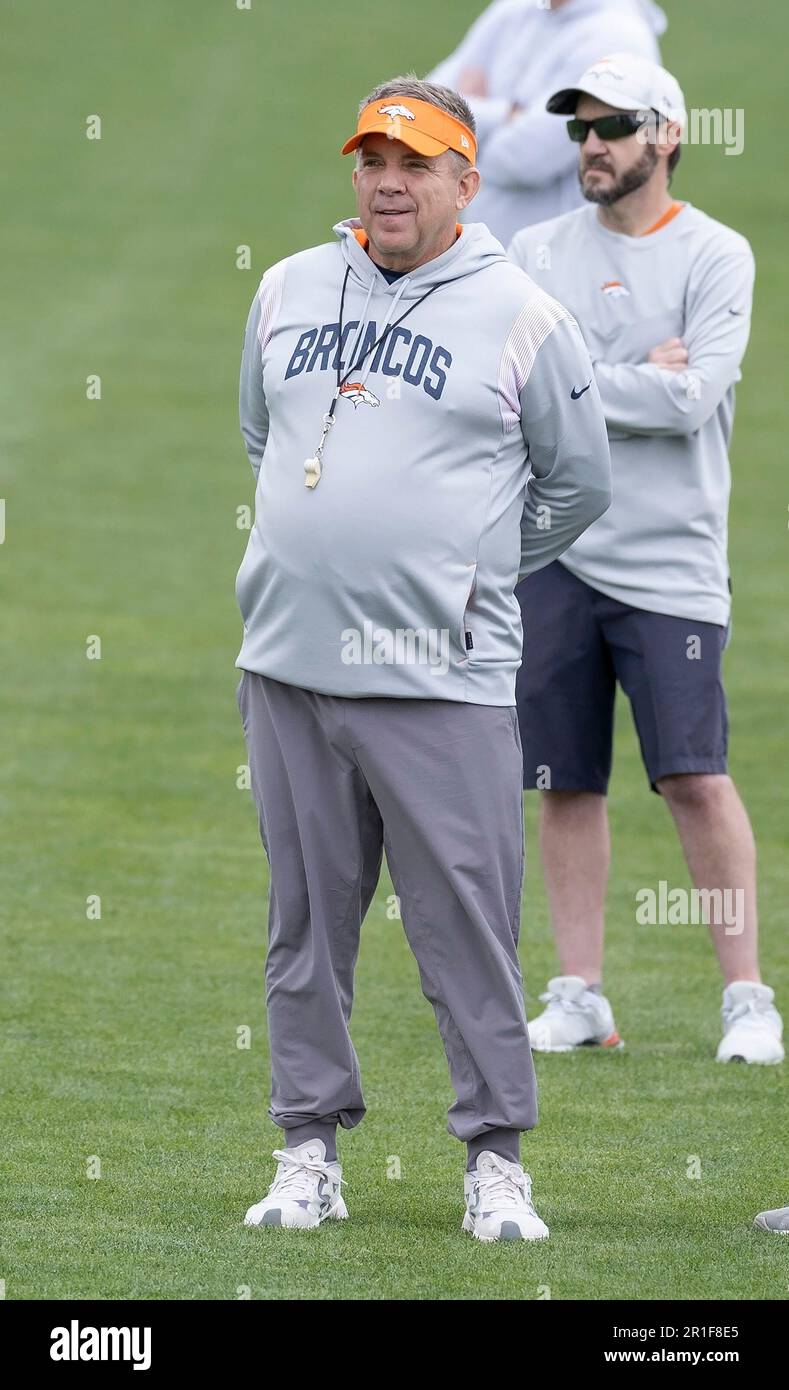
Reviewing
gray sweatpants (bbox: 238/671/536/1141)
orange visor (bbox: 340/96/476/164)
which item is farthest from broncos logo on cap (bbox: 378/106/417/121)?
gray sweatpants (bbox: 238/671/536/1141)

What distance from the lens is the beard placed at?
5520 mm

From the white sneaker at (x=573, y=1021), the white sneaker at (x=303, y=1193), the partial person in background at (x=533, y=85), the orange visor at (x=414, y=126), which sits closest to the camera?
the orange visor at (x=414, y=126)

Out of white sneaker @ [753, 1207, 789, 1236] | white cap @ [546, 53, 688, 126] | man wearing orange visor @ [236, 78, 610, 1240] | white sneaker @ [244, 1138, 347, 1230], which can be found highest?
white cap @ [546, 53, 688, 126]

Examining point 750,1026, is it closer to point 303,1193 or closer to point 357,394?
point 303,1193

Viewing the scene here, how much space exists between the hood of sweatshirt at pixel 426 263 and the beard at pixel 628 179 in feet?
4.77

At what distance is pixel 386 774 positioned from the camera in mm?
4035

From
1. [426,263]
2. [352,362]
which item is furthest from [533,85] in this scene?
[352,362]

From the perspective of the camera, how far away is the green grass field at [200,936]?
4.06 meters

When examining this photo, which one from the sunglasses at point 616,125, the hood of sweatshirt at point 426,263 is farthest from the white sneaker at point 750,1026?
the hood of sweatshirt at point 426,263

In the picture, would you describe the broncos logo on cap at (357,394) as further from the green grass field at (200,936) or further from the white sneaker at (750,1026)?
the white sneaker at (750,1026)

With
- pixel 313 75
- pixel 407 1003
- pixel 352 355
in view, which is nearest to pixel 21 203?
pixel 313 75

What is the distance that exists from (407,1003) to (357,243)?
260 centimetres

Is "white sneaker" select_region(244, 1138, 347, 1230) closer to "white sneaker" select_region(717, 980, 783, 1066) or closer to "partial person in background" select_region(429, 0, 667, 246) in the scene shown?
"white sneaker" select_region(717, 980, 783, 1066)

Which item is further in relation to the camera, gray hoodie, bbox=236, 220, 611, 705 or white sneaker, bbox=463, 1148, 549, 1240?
white sneaker, bbox=463, 1148, 549, 1240
